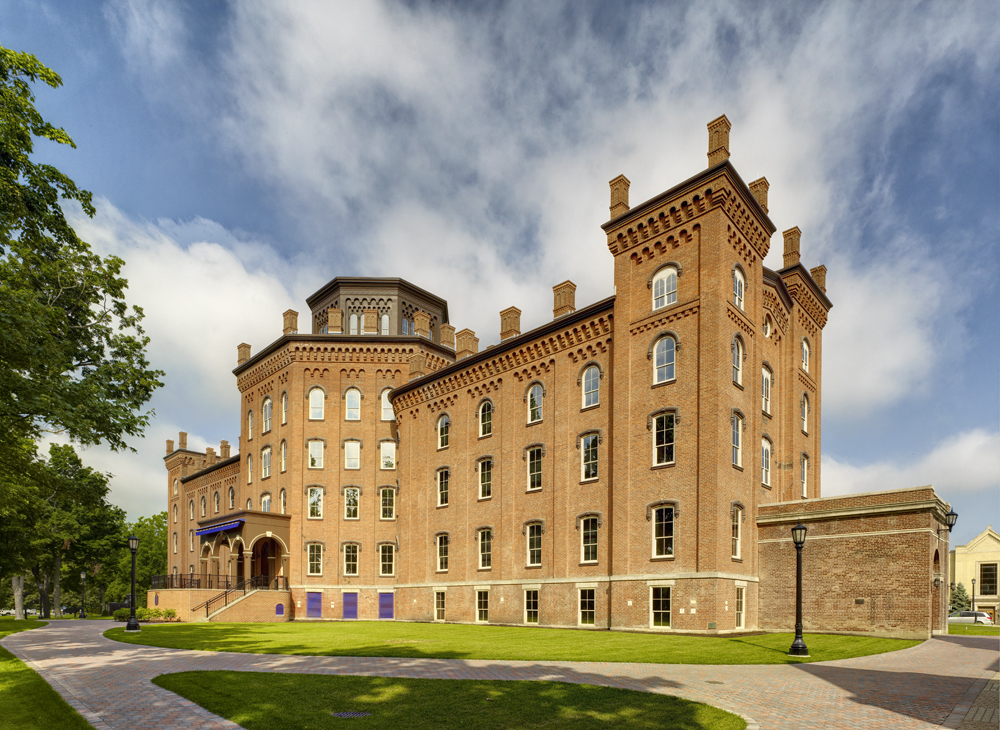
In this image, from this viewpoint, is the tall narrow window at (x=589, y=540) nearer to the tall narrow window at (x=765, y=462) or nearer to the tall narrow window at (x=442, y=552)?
the tall narrow window at (x=765, y=462)

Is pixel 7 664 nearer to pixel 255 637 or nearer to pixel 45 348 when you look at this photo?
pixel 45 348

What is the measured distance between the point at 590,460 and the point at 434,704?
19564 mm

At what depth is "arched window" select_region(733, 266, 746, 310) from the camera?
27250 mm

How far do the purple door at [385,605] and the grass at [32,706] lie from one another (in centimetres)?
2739

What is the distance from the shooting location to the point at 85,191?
18.5 meters

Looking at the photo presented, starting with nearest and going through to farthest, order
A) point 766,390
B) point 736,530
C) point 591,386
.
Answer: point 736,530 → point 591,386 → point 766,390

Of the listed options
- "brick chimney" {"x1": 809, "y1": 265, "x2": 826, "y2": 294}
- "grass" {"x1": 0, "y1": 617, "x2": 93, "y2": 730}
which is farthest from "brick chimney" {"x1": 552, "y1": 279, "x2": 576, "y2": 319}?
"grass" {"x1": 0, "y1": 617, "x2": 93, "y2": 730}

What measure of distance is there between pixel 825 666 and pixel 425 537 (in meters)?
25.0

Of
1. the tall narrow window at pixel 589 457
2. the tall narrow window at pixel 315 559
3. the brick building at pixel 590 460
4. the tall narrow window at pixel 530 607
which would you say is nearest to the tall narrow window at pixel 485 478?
the brick building at pixel 590 460

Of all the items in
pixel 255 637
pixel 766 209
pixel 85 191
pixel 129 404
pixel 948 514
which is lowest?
pixel 255 637

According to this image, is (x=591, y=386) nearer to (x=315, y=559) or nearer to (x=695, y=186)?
(x=695, y=186)

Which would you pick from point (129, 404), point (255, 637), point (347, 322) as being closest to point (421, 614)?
point (255, 637)

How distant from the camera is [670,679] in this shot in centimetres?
1302

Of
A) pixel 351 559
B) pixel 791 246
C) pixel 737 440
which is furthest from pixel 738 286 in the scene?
pixel 351 559
